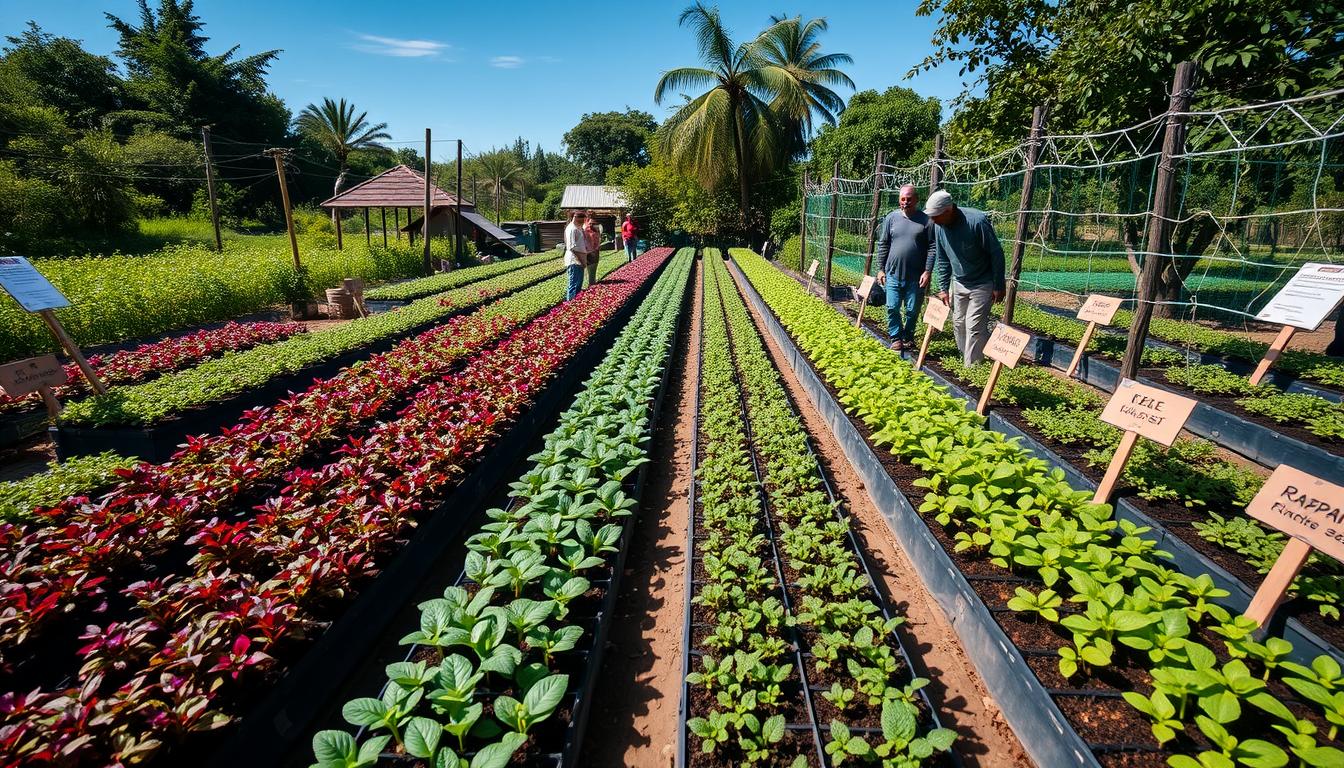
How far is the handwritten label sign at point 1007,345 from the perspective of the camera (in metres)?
3.86

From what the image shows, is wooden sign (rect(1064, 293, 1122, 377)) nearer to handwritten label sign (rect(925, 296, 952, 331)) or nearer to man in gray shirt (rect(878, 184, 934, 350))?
handwritten label sign (rect(925, 296, 952, 331))

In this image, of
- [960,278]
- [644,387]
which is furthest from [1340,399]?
[644,387]

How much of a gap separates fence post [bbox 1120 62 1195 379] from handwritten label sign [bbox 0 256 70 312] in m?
8.49

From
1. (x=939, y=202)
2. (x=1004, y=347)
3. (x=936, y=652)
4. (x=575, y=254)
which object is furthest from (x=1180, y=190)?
(x=936, y=652)

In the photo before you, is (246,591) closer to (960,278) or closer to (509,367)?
(509,367)

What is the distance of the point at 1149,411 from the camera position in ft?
8.86

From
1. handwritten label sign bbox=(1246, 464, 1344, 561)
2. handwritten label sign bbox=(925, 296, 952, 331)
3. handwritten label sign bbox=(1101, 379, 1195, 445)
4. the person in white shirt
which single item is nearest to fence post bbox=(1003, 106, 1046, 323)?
handwritten label sign bbox=(925, 296, 952, 331)

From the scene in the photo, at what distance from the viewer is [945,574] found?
276 centimetres

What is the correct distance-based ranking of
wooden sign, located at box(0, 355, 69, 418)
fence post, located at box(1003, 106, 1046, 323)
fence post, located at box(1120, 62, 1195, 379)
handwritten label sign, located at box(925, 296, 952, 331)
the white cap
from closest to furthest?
fence post, located at box(1120, 62, 1195, 379) < wooden sign, located at box(0, 355, 69, 418) < the white cap < handwritten label sign, located at box(925, 296, 952, 331) < fence post, located at box(1003, 106, 1046, 323)

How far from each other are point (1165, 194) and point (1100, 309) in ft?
4.95

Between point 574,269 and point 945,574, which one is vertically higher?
point 574,269

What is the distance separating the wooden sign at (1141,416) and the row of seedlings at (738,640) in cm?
186

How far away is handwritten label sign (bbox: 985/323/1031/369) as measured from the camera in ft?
12.6

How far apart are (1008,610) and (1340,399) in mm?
4279
